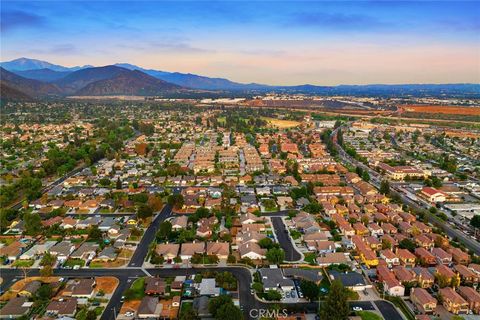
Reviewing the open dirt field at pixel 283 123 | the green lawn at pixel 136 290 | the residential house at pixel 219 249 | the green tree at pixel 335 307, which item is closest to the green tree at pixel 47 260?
the green lawn at pixel 136 290

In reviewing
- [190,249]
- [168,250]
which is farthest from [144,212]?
[190,249]

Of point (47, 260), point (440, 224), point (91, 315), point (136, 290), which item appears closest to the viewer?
point (91, 315)

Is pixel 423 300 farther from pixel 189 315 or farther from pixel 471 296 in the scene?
→ pixel 189 315

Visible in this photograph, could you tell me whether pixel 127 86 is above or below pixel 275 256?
above

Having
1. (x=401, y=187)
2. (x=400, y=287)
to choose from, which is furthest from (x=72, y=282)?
(x=401, y=187)

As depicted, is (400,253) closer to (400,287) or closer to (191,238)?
(400,287)

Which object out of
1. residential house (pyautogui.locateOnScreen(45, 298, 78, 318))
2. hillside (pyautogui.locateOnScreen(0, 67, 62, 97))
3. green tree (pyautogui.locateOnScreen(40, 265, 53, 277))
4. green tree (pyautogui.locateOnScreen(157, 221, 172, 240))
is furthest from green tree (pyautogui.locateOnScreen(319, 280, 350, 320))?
hillside (pyautogui.locateOnScreen(0, 67, 62, 97))

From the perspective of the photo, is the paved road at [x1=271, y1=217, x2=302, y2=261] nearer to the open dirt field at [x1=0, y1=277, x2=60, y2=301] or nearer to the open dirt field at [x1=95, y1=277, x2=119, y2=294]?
the open dirt field at [x1=95, y1=277, x2=119, y2=294]

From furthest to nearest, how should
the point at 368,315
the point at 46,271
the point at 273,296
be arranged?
the point at 46,271 → the point at 273,296 → the point at 368,315

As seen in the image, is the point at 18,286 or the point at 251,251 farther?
the point at 251,251
